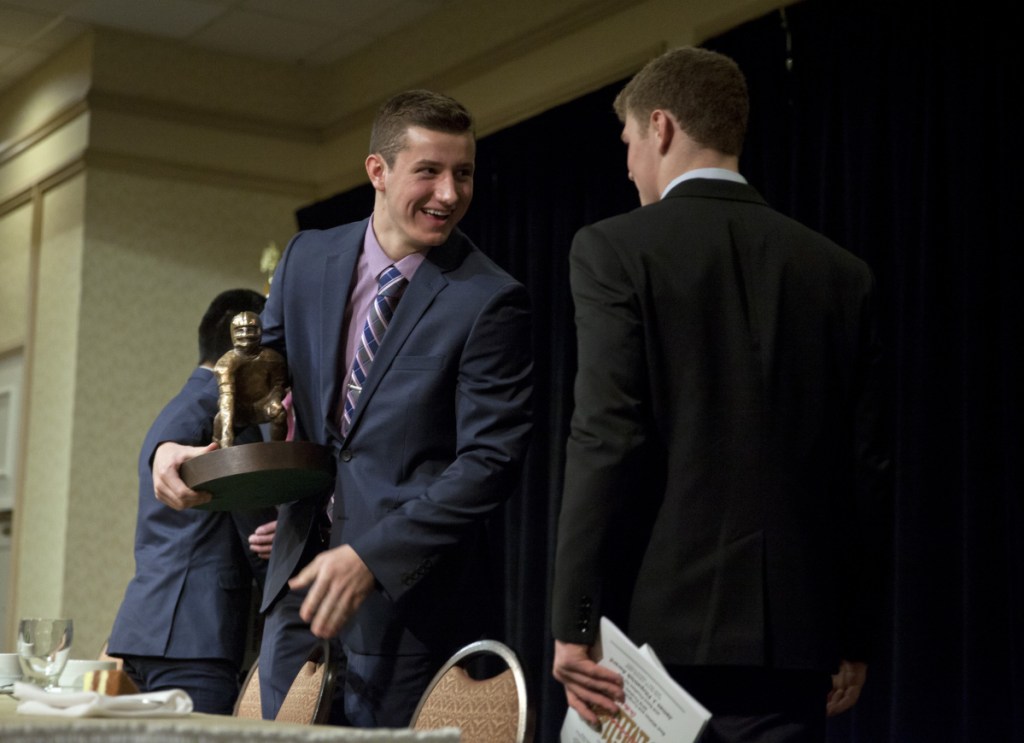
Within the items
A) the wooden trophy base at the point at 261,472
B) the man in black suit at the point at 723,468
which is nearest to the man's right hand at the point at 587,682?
the man in black suit at the point at 723,468

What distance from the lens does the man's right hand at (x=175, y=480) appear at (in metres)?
2.22

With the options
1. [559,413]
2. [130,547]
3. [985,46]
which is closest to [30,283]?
[130,547]

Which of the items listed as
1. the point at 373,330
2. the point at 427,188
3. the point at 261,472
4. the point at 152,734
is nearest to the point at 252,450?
the point at 261,472

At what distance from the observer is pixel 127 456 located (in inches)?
257

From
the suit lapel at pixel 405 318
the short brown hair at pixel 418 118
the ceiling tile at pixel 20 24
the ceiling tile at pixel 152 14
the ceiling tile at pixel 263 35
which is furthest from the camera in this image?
the ceiling tile at pixel 263 35

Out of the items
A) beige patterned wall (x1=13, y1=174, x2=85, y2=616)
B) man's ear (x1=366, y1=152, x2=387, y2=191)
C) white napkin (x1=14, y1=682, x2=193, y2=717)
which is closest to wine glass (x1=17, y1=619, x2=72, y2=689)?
white napkin (x1=14, y1=682, x2=193, y2=717)

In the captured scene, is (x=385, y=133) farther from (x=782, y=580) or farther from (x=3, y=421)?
(x=3, y=421)

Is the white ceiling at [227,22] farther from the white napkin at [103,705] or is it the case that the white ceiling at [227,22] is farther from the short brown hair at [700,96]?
the white napkin at [103,705]

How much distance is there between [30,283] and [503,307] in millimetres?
5201

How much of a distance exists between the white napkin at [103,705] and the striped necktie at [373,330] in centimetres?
76

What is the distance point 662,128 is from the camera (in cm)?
206

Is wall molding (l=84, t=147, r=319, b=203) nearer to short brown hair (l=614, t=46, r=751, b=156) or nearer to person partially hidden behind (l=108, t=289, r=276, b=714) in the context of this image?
person partially hidden behind (l=108, t=289, r=276, b=714)

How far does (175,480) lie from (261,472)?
194 millimetres

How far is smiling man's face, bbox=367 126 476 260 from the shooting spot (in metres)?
2.35
